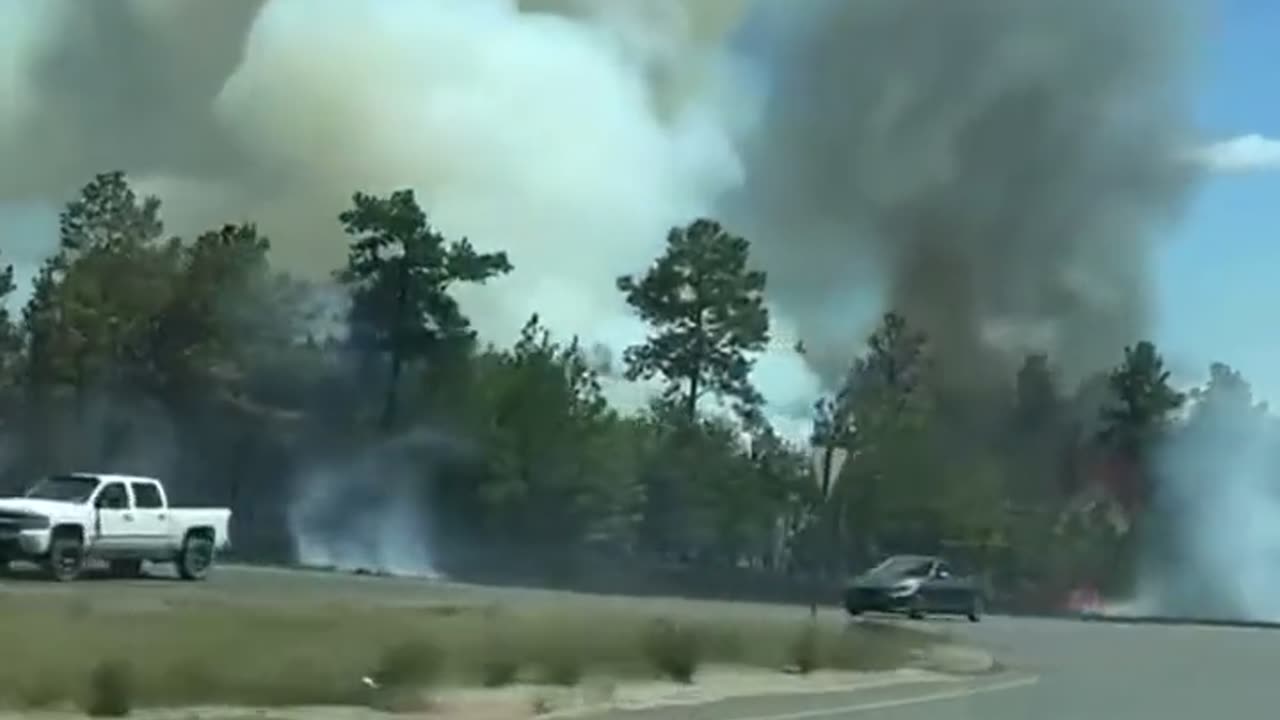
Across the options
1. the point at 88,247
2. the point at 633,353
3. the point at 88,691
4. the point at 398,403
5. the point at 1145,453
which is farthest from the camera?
the point at 1145,453

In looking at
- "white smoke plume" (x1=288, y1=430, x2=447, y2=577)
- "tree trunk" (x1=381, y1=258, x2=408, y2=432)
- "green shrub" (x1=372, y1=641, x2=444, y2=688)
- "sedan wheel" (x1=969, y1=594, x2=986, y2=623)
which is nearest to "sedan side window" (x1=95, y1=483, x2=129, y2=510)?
"green shrub" (x1=372, y1=641, x2=444, y2=688)

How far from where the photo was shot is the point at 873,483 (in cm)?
7650

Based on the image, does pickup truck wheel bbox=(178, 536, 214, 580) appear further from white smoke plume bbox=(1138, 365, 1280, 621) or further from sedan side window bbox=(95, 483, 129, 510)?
white smoke plume bbox=(1138, 365, 1280, 621)

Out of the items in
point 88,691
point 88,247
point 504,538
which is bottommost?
point 88,691

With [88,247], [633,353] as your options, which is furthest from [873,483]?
[88,247]

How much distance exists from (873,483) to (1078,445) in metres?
25.6

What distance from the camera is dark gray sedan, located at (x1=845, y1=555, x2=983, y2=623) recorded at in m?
49.8

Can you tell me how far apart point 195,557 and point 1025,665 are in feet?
49.8

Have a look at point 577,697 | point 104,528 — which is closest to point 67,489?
point 104,528

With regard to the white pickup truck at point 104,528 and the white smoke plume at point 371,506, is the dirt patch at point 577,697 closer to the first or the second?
the white pickup truck at point 104,528

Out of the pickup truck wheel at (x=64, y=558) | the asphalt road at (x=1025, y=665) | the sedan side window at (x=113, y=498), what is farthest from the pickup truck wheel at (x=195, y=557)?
the pickup truck wheel at (x=64, y=558)

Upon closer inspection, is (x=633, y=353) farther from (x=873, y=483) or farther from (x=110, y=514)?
(x=110, y=514)

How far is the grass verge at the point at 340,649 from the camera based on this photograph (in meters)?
21.2

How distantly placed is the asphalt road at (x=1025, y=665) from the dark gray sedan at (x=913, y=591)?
23.1 inches
